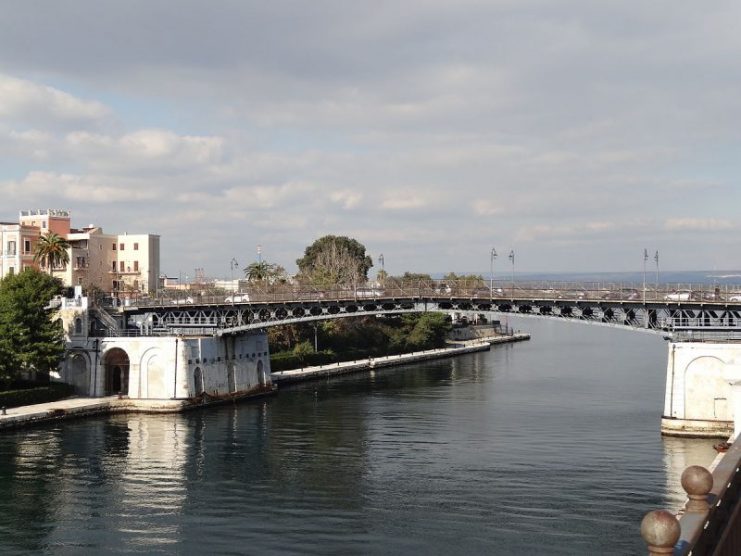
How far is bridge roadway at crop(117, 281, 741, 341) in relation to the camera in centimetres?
7031

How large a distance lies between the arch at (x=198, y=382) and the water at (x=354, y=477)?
327cm

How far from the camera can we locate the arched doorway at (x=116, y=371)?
8562 centimetres

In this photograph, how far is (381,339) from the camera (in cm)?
13662

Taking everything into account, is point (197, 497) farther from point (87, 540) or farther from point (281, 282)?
point (281, 282)

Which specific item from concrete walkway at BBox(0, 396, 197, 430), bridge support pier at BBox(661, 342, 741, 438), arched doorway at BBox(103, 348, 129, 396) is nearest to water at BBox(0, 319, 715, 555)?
concrete walkway at BBox(0, 396, 197, 430)

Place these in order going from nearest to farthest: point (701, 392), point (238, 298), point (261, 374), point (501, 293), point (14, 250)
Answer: point (701, 392), point (501, 293), point (238, 298), point (261, 374), point (14, 250)

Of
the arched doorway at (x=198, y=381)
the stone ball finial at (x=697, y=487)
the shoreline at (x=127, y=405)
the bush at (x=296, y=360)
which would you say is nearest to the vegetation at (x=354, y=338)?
the bush at (x=296, y=360)

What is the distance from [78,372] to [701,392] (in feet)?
182

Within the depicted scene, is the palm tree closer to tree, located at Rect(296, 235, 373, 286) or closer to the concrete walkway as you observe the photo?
the concrete walkway

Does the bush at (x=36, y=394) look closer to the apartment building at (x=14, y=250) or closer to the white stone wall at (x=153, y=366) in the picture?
the white stone wall at (x=153, y=366)

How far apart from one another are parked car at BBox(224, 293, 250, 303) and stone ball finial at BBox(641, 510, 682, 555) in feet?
268

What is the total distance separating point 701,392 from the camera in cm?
6353

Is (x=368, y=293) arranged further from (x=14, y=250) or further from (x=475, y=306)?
(x=14, y=250)

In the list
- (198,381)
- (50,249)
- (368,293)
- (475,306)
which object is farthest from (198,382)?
(50,249)
